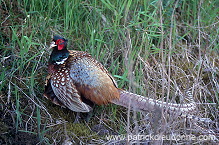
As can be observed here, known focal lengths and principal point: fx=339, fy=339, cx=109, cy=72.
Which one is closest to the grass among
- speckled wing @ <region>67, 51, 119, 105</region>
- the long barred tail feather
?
the long barred tail feather

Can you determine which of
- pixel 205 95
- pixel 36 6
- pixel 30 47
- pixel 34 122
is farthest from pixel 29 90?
pixel 205 95

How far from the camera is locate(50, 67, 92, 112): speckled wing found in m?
2.79

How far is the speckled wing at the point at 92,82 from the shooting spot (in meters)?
2.78

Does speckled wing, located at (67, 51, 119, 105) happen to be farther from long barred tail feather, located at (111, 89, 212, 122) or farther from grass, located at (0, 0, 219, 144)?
grass, located at (0, 0, 219, 144)

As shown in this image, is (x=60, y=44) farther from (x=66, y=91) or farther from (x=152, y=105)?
(x=152, y=105)

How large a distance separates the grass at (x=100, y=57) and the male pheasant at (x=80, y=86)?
13cm

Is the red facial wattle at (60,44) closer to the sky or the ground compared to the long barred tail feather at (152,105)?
closer to the sky

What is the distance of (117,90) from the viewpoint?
2.87 m

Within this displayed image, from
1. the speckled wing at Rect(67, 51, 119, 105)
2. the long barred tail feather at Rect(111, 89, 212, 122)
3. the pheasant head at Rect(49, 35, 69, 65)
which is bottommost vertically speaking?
the long barred tail feather at Rect(111, 89, 212, 122)

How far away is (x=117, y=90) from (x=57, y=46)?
2.09 ft

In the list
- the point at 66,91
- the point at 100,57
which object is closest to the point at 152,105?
the point at 66,91

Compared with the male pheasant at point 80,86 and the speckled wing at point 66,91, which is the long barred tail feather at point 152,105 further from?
the speckled wing at point 66,91

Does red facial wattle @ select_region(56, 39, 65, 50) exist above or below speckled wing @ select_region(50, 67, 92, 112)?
above

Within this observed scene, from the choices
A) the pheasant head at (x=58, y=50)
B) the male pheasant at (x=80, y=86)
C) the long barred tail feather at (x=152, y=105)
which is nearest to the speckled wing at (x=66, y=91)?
the male pheasant at (x=80, y=86)
